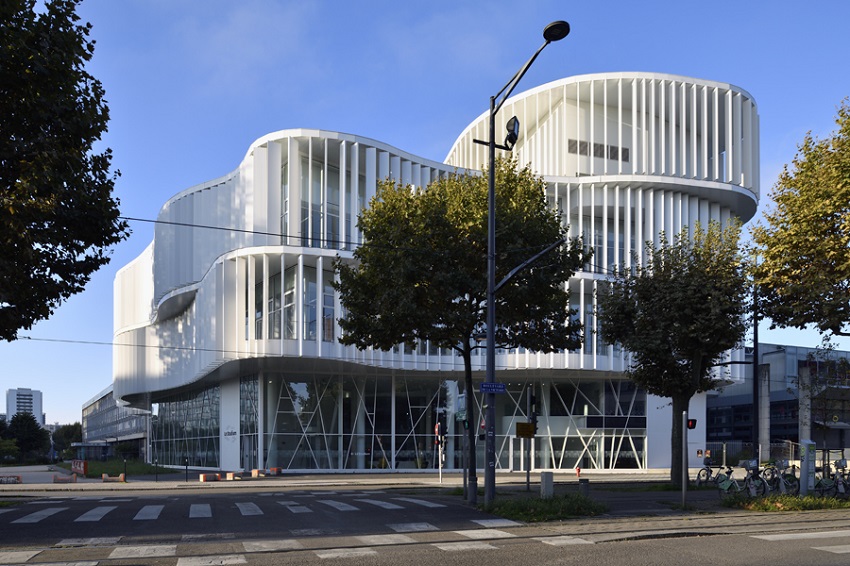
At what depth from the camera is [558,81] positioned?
5341 cm

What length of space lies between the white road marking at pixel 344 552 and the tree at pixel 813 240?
14.1m

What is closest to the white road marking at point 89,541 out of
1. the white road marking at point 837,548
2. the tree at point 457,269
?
the tree at point 457,269

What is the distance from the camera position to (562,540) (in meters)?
13.5

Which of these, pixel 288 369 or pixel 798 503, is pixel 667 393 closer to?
pixel 798 503

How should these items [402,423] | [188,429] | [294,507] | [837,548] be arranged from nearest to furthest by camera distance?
[837,548]
[294,507]
[402,423]
[188,429]

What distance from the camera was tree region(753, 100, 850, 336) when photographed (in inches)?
824

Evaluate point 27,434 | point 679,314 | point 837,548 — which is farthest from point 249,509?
point 27,434

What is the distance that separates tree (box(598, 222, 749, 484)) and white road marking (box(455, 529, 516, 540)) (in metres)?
13.9

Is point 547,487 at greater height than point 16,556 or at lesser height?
lesser

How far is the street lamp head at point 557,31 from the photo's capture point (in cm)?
1619

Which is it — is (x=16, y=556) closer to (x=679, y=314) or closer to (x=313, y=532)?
(x=313, y=532)

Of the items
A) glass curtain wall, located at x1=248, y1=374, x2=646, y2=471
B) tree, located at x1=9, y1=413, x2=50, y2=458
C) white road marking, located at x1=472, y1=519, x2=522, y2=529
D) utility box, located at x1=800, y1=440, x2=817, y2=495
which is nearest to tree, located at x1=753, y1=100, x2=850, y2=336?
utility box, located at x1=800, y1=440, x2=817, y2=495

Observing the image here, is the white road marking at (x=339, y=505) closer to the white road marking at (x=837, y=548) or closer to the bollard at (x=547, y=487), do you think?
the bollard at (x=547, y=487)

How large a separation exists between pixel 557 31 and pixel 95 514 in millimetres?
14070
